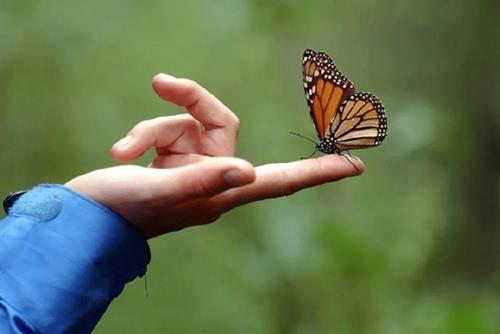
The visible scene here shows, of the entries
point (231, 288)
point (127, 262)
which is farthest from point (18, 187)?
point (127, 262)

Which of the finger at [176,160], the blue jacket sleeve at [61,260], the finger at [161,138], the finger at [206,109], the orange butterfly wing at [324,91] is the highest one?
the orange butterfly wing at [324,91]

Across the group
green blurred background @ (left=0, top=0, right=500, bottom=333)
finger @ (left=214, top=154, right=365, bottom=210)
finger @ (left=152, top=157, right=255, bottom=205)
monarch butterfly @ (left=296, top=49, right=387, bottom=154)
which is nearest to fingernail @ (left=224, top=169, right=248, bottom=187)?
finger @ (left=152, top=157, right=255, bottom=205)

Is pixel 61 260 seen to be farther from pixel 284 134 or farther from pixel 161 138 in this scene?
pixel 284 134

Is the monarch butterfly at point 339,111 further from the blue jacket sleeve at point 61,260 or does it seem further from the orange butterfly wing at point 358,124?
the blue jacket sleeve at point 61,260

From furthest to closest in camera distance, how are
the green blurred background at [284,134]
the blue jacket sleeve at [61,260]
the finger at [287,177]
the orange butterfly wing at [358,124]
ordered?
the green blurred background at [284,134]
the orange butterfly wing at [358,124]
the finger at [287,177]
the blue jacket sleeve at [61,260]

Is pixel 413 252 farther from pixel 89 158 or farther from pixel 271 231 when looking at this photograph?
pixel 89 158

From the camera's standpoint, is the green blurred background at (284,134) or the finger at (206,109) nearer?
the finger at (206,109)

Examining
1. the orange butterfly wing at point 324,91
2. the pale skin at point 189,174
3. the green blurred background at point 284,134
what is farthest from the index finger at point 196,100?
the green blurred background at point 284,134

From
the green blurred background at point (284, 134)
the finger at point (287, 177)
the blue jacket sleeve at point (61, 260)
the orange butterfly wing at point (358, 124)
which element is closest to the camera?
the blue jacket sleeve at point (61, 260)

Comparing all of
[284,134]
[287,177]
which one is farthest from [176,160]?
[284,134]

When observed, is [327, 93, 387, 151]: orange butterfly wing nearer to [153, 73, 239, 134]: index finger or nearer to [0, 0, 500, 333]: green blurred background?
[153, 73, 239, 134]: index finger
